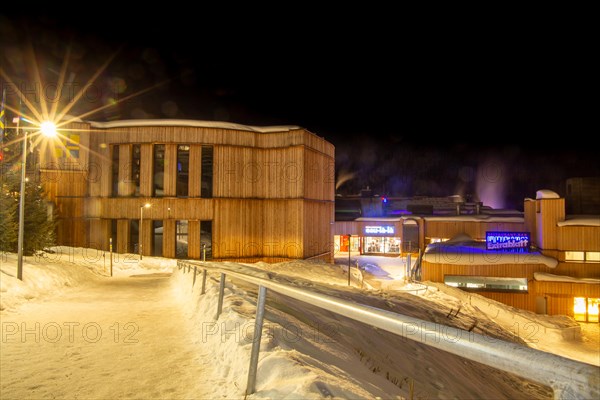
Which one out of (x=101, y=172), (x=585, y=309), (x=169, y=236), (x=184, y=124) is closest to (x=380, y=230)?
(x=585, y=309)

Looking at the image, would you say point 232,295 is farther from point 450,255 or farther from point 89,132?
point 89,132

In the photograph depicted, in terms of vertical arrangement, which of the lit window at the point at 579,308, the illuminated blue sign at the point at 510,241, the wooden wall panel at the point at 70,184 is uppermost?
the wooden wall panel at the point at 70,184

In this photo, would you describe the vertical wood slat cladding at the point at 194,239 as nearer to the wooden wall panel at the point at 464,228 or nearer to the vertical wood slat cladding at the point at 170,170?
the vertical wood slat cladding at the point at 170,170

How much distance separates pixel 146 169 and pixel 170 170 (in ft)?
6.80

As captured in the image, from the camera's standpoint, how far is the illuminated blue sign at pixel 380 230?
156ft

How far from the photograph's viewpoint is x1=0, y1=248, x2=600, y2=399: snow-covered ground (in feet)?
13.9

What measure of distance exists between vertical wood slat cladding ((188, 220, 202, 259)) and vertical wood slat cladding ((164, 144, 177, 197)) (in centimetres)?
306

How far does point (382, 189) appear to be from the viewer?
→ 91.0m

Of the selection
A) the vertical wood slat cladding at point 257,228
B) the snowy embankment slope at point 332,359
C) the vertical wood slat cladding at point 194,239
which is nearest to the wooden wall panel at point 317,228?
the vertical wood slat cladding at point 257,228

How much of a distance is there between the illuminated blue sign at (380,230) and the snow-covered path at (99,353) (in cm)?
4052

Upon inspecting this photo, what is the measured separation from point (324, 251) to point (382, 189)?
57.8 metres

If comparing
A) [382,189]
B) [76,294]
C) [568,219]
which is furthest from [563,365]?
[382,189]

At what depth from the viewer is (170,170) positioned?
31.6 meters

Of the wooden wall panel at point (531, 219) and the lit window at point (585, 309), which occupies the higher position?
the wooden wall panel at point (531, 219)
